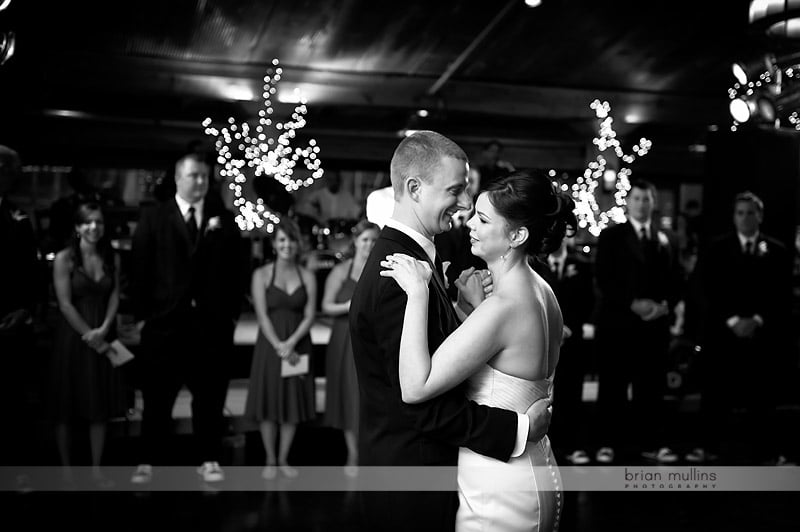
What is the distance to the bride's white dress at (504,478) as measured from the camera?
73.7 inches

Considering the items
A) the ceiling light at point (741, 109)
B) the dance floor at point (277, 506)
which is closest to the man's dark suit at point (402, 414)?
the dance floor at point (277, 506)

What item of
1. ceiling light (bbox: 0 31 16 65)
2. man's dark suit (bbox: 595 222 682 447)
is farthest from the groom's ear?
man's dark suit (bbox: 595 222 682 447)

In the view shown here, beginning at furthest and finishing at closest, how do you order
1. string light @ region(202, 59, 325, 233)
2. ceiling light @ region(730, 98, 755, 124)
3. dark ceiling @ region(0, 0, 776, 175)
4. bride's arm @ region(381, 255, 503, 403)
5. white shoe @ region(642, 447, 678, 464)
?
dark ceiling @ region(0, 0, 776, 175) < ceiling light @ region(730, 98, 755, 124) < string light @ region(202, 59, 325, 233) < white shoe @ region(642, 447, 678, 464) < bride's arm @ region(381, 255, 503, 403)

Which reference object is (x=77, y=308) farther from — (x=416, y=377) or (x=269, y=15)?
(x=269, y=15)

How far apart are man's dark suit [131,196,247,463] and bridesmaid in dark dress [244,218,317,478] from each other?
0.35m

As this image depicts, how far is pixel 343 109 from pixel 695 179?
4979 mm

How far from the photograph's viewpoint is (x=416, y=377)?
5.76ft

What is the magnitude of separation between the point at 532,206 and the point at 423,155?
0.90 ft

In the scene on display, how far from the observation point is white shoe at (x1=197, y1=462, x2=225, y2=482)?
432 centimetres

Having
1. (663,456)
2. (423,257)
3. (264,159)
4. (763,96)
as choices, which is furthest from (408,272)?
(264,159)

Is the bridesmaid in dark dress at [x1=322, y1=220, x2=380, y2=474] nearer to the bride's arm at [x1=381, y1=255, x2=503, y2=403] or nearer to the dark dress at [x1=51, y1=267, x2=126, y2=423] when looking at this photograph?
the dark dress at [x1=51, y1=267, x2=126, y2=423]

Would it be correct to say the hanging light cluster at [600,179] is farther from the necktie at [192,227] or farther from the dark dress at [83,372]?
the dark dress at [83,372]

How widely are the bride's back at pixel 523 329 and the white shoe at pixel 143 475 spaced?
296 cm

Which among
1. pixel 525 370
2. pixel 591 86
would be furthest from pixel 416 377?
pixel 591 86
